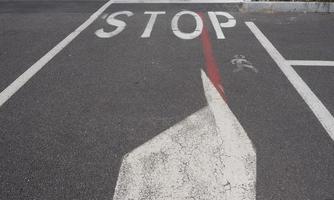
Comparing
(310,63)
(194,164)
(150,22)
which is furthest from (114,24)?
Result: (194,164)

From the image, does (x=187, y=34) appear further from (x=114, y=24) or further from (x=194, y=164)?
(x=194, y=164)

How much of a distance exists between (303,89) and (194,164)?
238 centimetres

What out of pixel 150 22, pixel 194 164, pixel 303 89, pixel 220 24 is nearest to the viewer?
pixel 194 164

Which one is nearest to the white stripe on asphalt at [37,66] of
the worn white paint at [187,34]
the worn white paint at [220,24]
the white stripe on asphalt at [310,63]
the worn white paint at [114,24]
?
the worn white paint at [114,24]

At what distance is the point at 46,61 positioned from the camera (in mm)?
5781

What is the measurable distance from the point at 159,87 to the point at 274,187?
2.36m

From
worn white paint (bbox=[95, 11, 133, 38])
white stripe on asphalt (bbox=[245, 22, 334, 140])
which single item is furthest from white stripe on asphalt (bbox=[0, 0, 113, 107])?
white stripe on asphalt (bbox=[245, 22, 334, 140])

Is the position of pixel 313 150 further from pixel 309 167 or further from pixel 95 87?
pixel 95 87

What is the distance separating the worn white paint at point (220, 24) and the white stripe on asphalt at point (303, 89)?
2.81 ft

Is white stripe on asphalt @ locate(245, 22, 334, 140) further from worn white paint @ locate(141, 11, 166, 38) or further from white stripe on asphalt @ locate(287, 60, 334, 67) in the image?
worn white paint @ locate(141, 11, 166, 38)

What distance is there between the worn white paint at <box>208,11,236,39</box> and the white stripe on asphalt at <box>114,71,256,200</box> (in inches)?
135

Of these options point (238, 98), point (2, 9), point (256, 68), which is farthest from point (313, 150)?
point (2, 9)

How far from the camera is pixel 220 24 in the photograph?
303 inches

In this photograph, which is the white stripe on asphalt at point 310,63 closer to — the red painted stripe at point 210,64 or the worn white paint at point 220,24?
the red painted stripe at point 210,64
